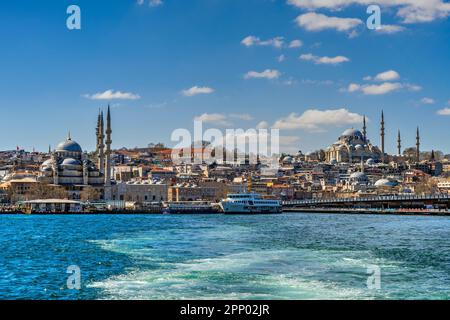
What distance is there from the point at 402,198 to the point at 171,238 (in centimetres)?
3662


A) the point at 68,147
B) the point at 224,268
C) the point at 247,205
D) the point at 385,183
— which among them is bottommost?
the point at 224,268

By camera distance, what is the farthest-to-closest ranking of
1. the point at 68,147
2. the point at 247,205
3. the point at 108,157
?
the point at 68,147
the point at 108,157
the point at 247,205

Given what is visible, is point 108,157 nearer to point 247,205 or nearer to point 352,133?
point 247,205

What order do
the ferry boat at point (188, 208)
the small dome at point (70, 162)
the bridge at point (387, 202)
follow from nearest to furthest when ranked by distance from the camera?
the bridge at point (387, 202), the ferry boat at point (188, 208), the small dome at point (70, 162)

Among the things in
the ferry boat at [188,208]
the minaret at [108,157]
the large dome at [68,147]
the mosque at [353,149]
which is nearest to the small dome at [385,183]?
the mosque at [353,149]

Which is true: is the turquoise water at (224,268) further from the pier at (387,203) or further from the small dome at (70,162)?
the small dome at (70,162)

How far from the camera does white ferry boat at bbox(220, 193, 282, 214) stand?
55.8m

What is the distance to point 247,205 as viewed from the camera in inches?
2211

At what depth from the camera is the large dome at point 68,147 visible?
233ft

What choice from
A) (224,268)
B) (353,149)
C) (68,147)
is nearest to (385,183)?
(353,149)

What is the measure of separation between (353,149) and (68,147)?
156ft

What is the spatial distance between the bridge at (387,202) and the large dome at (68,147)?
75.4 feet
